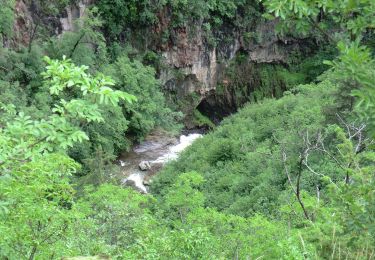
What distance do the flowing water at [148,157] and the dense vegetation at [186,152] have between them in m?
0.72

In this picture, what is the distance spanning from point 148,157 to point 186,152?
13.7 feet

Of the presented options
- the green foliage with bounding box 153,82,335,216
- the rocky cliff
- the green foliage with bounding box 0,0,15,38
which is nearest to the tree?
the green foliage with bounding box 153,82,335,216

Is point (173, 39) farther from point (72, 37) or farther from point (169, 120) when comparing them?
point (72, 37)

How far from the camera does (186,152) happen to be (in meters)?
19.6

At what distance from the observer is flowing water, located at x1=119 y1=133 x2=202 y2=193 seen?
2095cm

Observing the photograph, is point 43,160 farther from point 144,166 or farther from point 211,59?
point 211,59

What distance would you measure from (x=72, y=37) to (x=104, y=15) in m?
4.71

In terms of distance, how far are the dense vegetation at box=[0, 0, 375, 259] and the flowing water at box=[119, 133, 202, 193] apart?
0.72 metres

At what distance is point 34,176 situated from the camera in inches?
192

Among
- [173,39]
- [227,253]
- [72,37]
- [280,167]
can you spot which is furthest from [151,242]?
[173,39]

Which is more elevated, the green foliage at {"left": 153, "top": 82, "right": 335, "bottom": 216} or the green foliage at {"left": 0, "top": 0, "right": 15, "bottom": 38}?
the green foliage at {"left": 0, "top": 0, "right": 15, "bottom": 38}

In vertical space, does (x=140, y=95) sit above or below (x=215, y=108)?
above

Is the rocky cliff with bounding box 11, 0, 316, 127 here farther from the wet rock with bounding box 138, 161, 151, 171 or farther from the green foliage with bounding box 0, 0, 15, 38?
the wet rock with bounding box 138, 161, 151, 171

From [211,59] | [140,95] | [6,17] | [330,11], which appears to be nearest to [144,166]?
[140,95]
